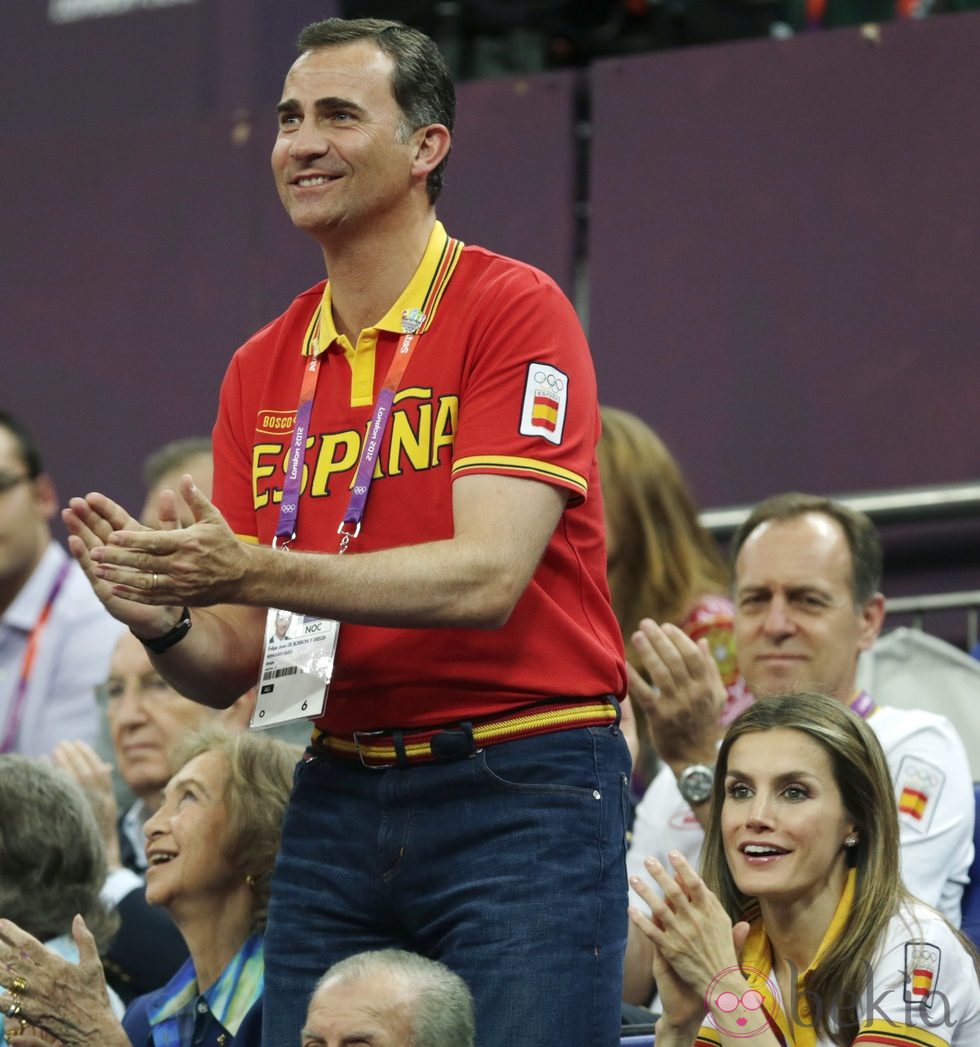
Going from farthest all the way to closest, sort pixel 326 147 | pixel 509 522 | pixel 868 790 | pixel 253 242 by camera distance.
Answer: pixel 253 242 → pixel 868 790 → pixel 326 147 → pixel 509 522

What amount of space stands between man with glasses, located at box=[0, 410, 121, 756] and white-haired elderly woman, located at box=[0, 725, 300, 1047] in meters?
1.43

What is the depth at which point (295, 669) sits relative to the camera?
243cm

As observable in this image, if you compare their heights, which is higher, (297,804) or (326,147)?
(326,147)

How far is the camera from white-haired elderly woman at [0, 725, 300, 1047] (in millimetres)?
3344

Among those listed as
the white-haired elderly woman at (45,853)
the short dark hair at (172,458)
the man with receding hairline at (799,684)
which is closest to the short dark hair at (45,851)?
the white-haired elderly woman at (45,853)

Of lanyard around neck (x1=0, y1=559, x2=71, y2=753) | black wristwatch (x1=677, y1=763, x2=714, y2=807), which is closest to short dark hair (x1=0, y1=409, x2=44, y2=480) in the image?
lanyard around neck (x1=0, y1=559, x2=71, y2=753)

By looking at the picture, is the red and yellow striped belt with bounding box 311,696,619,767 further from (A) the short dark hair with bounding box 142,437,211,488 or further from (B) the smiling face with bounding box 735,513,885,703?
(A) the short dark hair with bounding box 142,437,211,488

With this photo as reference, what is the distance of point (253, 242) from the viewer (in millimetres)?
6250

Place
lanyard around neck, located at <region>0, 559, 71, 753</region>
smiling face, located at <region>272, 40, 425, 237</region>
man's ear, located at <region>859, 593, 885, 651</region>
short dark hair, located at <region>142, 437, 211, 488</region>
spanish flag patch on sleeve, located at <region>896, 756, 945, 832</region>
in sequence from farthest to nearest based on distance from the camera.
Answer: lanyard around neck, located at <region>0, 559, 71, 753</region>, short dark hair, located at <region>142, 437, 211, 488</region>, man's ear, located at <region>859, 593, 885, 651</region>, spanish flag patch on sleeve, located at <region>896, 756, 945, 832</region>, smiling face, located at <region>272, 40, 425, 237</region>

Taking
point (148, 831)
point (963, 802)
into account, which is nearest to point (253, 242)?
point (148, 831)

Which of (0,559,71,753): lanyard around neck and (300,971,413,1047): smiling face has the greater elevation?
(0,559,71,753): lanyard around neck

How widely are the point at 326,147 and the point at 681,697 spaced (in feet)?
4.80

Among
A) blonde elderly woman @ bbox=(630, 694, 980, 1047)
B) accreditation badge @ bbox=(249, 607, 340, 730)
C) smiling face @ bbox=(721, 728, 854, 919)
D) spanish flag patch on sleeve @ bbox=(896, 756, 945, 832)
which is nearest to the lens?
accreditation badge @ bbox=(249, 607, 340, 730)

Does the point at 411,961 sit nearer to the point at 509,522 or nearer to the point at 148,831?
the point at 509,522
